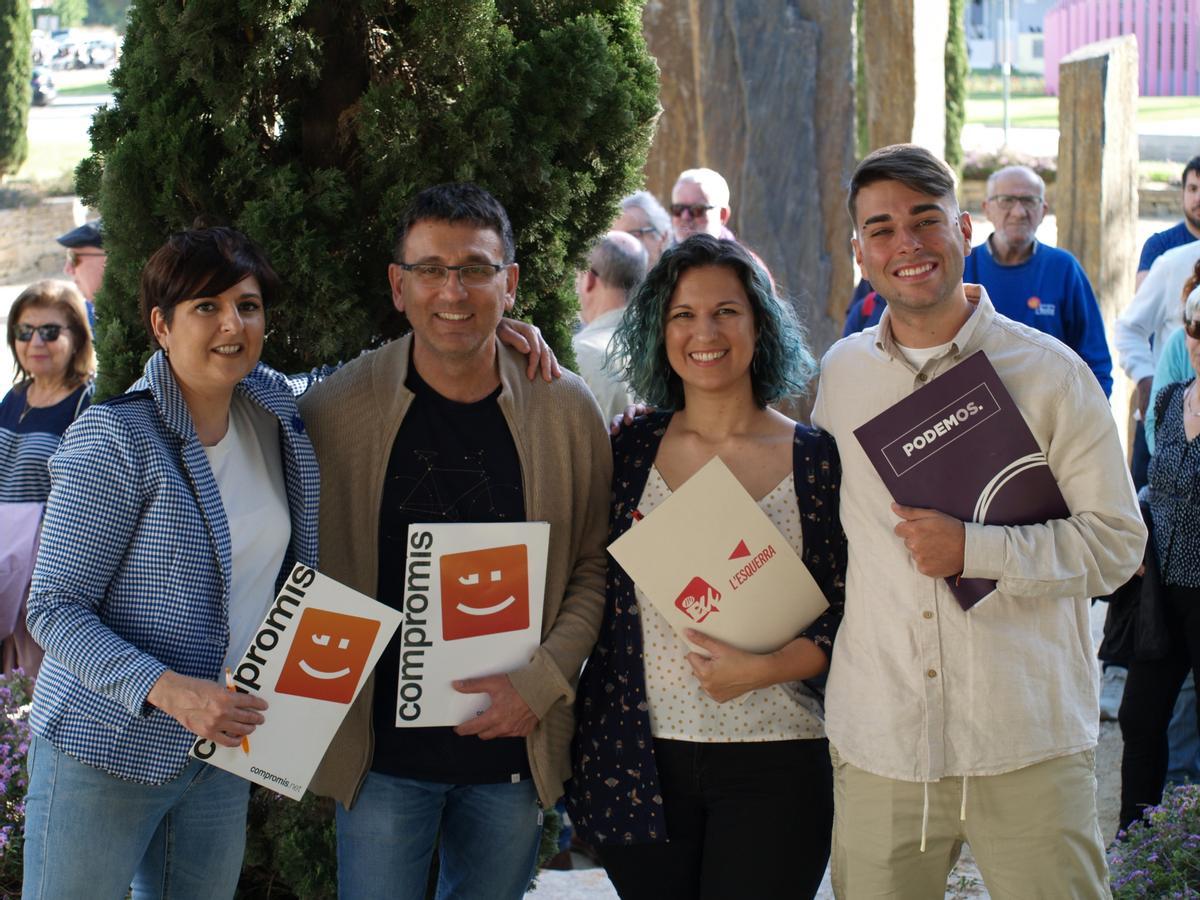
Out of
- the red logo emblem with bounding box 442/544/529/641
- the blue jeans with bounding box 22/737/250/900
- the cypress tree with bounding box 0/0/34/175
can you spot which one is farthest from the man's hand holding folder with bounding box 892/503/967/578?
the cypress tree with bounding box 0/0/34/175

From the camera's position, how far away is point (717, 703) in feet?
9.29

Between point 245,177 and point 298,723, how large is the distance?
1382mm

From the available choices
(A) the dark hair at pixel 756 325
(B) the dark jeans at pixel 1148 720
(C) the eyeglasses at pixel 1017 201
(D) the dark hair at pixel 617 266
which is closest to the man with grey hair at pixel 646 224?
(D) the dark hair at pixel 617 266

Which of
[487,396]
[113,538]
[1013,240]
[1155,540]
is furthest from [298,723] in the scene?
[1013,240]

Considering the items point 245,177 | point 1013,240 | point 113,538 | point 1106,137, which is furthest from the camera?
point 1106,137

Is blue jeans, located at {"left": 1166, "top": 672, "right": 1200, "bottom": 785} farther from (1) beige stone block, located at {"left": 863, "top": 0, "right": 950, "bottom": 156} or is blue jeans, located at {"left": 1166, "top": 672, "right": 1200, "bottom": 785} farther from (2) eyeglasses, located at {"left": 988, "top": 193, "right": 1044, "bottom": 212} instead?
(1) beige stone block, located at {"left": 863, "top": 0, "right": 950, "bottom": 156}

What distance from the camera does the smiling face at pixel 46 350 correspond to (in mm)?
5250

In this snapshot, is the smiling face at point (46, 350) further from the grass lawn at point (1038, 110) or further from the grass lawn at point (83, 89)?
the grass lawn at point (83, 89)

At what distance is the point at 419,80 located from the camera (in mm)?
3426

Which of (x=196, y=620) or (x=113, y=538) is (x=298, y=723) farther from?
(x=113, y=538)

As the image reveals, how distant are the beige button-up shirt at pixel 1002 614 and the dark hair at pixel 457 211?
0.95m

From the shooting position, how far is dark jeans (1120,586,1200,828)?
471 centimetres

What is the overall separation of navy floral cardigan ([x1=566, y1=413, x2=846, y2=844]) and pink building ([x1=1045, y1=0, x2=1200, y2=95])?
34.1m

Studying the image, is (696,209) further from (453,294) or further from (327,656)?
(327,656)
